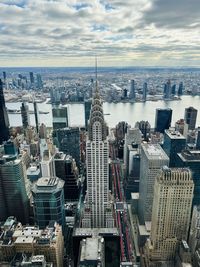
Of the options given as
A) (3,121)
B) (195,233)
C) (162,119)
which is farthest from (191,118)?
(3,121)

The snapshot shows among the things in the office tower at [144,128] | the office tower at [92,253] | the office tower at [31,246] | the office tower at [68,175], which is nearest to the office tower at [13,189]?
the office tower at [68,175]

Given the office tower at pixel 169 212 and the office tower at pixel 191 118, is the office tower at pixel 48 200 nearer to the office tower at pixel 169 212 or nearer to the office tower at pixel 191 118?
the office tower at pixel 169 212

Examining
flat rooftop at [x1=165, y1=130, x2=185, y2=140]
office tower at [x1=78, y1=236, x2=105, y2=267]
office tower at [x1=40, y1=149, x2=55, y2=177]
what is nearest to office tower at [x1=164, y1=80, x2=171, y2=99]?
flat rooftop at [x1=165, y1=130, x2=185, y2=140]

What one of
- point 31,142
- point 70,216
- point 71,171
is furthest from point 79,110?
point 70,216

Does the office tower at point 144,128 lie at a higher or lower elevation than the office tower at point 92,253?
lower

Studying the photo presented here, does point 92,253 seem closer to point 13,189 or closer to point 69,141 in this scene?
point 13,189

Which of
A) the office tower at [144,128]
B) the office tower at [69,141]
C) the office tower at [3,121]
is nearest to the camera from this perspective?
the office tower at [69,141]
